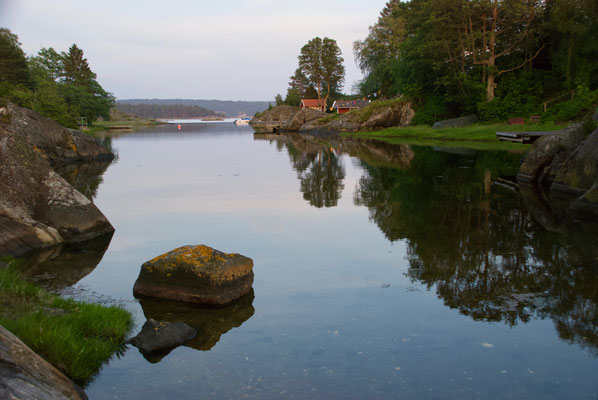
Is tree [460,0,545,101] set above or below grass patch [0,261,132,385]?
above

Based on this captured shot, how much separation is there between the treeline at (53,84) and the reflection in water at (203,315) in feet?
169

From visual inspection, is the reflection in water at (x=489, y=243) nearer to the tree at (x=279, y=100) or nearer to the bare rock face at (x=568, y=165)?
the bare rock face at (x=568, y=165)

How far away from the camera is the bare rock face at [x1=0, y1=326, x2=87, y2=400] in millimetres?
4254

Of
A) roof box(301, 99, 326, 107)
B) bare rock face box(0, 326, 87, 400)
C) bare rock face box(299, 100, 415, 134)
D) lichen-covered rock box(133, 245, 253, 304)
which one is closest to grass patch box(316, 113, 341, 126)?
bare rock face box(299, 100, 415, 134)

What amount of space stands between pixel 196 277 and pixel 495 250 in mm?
6960

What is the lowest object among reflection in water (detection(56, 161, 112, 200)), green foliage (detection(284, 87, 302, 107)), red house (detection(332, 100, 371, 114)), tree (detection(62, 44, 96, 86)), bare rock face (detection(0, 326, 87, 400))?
reflection in water (detection(56, 161, 112, 200))

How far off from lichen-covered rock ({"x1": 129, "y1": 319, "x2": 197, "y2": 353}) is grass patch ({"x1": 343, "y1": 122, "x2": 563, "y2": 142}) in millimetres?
38199

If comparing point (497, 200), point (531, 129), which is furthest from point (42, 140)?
point (531, 129)

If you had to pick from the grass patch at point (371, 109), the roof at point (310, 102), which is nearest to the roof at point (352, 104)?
the roof at point (310, 102)

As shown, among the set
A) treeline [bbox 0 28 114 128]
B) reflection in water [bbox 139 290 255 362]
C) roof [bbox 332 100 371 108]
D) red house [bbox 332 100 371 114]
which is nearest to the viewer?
reflection in water [bbox 139 290 255 362]

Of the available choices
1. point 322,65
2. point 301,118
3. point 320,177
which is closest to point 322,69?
point 322,65

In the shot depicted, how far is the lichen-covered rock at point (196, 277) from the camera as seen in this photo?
8.36 metres

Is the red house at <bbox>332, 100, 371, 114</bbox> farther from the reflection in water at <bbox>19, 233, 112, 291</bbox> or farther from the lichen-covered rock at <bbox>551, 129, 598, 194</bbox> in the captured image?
the reflection in water at <bbox>19, 233, 112, 291</bbox>

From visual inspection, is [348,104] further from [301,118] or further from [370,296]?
[370,296]
